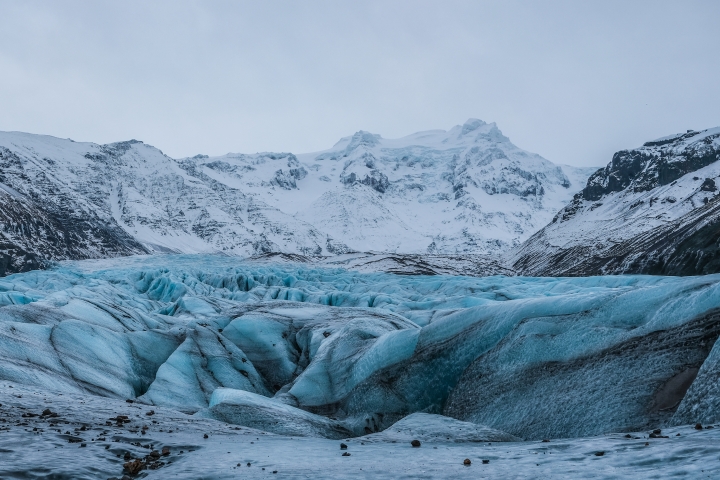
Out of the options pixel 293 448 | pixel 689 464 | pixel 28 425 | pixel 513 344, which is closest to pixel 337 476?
pixel 293 448

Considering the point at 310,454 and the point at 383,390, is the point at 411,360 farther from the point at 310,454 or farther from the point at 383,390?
the point at 310,454

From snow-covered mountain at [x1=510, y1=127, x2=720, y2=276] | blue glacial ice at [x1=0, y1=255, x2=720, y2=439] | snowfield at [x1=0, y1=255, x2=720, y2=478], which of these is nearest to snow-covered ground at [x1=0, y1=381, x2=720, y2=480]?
snowfield at [x1=0, y1=255, x2=720, y2=478]

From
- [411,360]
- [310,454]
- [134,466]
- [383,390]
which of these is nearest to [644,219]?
[411,360]

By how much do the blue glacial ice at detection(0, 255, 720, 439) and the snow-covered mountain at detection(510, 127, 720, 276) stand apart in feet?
201

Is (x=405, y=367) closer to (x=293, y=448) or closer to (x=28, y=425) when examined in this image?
(x=293, y=448)

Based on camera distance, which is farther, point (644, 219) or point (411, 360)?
point (644, 219)

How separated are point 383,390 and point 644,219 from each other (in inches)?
4913

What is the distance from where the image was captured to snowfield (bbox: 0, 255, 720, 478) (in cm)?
734

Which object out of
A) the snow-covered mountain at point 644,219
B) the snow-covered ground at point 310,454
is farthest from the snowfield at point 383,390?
the snow-covered mountain at point 644,219

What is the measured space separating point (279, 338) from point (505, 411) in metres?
12.7

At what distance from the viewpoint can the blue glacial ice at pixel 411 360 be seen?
33.3 ft

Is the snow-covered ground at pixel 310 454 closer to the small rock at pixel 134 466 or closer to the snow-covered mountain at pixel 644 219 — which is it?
the small rock at pixel 134 466

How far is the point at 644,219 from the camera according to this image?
123250 millimetres

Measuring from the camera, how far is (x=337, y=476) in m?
6.85
